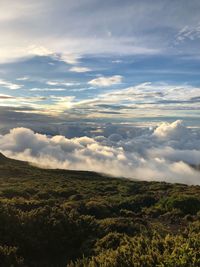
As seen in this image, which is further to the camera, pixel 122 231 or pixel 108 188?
pixel 108 188

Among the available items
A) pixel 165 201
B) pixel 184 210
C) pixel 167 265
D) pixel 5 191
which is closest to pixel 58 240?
pixel 167 265

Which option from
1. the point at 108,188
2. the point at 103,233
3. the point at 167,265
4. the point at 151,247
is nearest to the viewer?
the point at 167,265

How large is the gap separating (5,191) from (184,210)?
55.8ft

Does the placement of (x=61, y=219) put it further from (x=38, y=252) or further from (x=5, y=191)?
(x=5, y=191)

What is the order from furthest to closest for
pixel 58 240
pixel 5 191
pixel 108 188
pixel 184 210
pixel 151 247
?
pixel 108 188 < pixel 5 191 < pixel 184 210 < pixel 58 240 < pixel 151 247

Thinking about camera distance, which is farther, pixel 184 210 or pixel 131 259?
pixel 184 210

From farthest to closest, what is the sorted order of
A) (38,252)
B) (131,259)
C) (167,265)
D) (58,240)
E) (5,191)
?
(5,191), (58,240), (38,252), (131,259), (167,265)

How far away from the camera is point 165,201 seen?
109 ft

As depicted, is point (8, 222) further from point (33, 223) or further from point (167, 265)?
point (167, 265)

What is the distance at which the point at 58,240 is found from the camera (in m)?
15.7

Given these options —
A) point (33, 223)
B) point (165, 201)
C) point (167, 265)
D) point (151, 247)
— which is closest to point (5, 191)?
point (165, 201)

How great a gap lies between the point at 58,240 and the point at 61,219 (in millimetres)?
1485

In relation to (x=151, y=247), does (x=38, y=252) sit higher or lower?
lower

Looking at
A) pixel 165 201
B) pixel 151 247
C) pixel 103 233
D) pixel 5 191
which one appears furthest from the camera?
pixel 5 191
